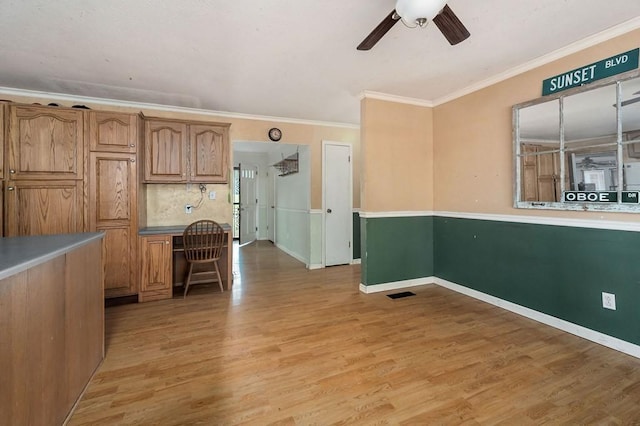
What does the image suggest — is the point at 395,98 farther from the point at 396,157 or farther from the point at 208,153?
the point at 208,153

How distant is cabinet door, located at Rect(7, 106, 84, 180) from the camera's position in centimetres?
277

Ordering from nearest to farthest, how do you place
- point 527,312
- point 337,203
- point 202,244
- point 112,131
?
point 527,312
point 112,131
point 202,244
point 337,203

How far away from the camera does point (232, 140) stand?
13.9ft

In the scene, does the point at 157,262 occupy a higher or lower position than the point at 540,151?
lower

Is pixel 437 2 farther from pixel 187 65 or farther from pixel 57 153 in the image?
pixel 57 153

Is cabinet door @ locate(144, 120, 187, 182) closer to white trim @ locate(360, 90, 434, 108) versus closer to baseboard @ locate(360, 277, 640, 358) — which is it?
white trim @ locate(360, 90, 434, 108)

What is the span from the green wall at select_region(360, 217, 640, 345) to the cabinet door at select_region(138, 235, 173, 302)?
7.73 feet

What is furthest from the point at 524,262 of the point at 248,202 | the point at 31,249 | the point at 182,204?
the point at 248,202

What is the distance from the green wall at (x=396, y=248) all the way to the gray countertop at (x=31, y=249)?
2656 mm

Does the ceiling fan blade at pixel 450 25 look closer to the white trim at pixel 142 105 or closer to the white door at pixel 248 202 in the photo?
the white trim at pixel 142 105

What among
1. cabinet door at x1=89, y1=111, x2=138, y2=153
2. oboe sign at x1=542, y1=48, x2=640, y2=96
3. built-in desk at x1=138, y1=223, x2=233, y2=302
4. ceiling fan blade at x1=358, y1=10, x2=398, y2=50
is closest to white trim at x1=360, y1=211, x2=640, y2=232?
oboe sign at x1=542, y1=48, x2=640, y2=96

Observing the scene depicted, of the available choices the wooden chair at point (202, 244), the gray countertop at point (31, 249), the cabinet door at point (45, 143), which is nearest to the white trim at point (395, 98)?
the wooden chair at point (202, 244)

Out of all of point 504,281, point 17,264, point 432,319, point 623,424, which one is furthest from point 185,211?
point 623,424

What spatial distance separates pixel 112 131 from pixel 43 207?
103 cm
